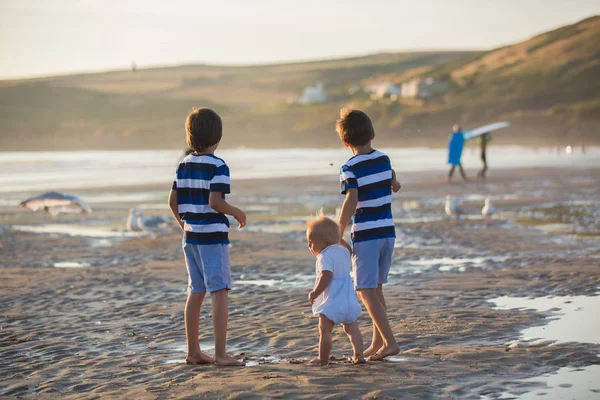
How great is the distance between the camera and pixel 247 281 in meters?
10.2

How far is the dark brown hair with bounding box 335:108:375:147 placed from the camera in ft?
19.8

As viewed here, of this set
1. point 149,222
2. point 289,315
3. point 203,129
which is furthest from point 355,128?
point 149,222

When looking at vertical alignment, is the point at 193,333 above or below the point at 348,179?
below

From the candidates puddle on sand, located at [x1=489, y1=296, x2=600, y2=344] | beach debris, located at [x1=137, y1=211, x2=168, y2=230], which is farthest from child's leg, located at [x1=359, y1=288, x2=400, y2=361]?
beach debris, located at [x1=137, y1=211, x2=168, y2=230]

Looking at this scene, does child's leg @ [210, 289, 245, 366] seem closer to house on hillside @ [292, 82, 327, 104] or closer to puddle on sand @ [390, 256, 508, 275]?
puddle on sand @ [390, 256, 508, 275]

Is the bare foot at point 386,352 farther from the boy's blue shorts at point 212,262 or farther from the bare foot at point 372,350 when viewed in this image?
the boy's blue shorts at point 212,262

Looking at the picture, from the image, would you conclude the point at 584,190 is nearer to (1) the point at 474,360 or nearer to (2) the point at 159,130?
(1) the point at 474,360

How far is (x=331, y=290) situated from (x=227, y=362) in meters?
0.89

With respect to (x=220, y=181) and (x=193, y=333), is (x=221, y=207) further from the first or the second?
(x=193, y=333)

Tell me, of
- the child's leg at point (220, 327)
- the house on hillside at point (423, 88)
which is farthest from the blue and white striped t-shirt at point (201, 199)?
the house on hillside at point (423, 88)

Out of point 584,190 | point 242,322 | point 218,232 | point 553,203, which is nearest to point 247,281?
point 242,322

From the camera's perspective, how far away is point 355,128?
6051 mm

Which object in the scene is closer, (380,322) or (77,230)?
(380,322)

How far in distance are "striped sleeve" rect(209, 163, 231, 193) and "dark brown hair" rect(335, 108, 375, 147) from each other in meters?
0.87
